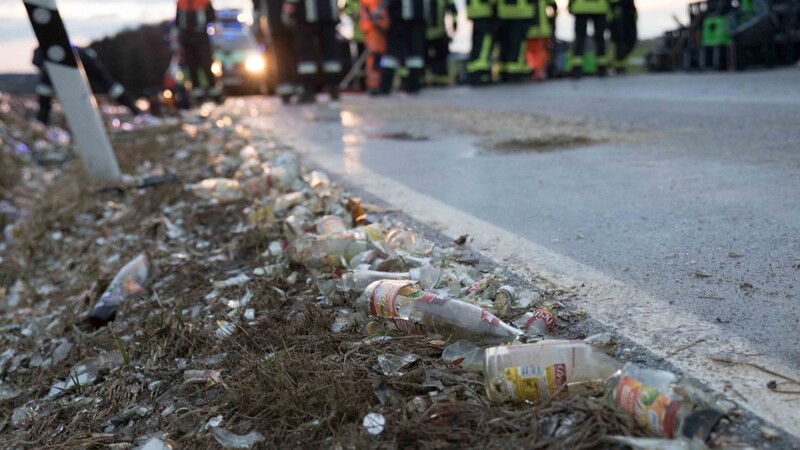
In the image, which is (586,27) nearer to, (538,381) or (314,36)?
(314,36)

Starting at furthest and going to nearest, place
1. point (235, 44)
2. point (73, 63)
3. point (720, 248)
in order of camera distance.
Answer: point (235, 44), point (73, 63), point (720, 248)

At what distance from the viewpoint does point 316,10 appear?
10641 millimetres

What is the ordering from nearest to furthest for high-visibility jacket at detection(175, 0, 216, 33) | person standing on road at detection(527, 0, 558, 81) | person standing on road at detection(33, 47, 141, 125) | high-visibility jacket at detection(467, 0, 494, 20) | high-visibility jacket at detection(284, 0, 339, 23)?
person standing on road at detection(33, 47, 141, 125) → high-visibility jacket at detection(284, 0, 339, 23) → high-visibility jacket at detection(175, 0, 216, 33) → high-visibility jacket at detection(467, 0, 494, 20) → person standing on road at detection(527, 0, 558, 81)

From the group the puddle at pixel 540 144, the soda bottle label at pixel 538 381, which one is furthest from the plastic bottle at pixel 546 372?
the puddle at pixel 540 144

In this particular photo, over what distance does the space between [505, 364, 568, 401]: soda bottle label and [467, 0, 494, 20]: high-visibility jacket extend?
12.3 meters

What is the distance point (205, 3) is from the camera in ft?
41.2

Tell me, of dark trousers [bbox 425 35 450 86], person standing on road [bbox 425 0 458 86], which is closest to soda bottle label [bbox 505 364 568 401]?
person standing on road [bbox 425 0 458 86]

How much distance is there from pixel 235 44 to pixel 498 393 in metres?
16.6

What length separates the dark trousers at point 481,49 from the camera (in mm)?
13523

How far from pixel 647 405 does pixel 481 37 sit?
12665 millimetres

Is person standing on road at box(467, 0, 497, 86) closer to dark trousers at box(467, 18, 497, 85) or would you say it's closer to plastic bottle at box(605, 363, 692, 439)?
dark trousers at box(467, 18, 497, 85)

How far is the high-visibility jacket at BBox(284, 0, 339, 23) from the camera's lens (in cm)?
1062

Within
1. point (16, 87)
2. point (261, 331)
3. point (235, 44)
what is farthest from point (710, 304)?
point (16, 87)

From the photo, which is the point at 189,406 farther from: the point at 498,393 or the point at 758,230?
the point at 758,230
